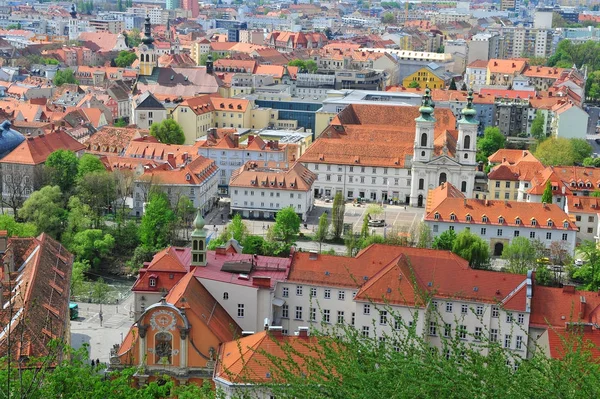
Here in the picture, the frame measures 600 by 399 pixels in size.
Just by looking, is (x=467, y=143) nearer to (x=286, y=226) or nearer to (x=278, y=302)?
(x=286, y=226)

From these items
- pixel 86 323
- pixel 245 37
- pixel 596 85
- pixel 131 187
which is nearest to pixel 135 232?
pixel 131 187

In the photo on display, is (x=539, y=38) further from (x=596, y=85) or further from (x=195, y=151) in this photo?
(x=195, y=151)

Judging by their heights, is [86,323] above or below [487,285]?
below

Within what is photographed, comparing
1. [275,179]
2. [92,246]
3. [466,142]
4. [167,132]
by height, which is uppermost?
[466,142]

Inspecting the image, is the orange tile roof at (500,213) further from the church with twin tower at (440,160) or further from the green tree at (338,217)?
the church with twin tower at (440,160)

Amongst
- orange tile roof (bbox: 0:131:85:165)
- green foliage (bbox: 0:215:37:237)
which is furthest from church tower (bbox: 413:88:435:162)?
green foliage (bbox: 0:215:37:237)

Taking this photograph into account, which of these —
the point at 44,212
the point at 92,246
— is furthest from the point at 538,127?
the point at 44,212
